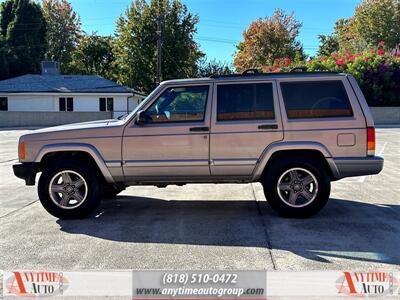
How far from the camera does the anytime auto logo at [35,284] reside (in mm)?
3834

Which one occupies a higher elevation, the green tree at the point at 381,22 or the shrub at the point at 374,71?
the green tree at the point at 381,22

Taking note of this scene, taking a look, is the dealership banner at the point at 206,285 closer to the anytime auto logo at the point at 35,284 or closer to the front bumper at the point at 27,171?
the anytime auto logo at the point at 35,284

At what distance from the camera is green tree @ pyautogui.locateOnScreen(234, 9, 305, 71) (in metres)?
53.3

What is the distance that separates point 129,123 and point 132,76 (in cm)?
3959

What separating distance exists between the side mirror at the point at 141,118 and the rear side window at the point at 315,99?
6.68 ft

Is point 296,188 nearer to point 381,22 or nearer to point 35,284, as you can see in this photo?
point 35,284

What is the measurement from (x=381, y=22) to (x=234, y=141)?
4578 centimetres

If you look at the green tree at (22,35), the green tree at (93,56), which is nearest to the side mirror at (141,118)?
the green tree at (22,35)

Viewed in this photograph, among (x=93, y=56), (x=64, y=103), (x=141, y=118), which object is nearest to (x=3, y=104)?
(x=64, y=103)

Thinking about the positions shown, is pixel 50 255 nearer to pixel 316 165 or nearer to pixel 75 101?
pixel 316 165

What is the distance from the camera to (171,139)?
6.21 m

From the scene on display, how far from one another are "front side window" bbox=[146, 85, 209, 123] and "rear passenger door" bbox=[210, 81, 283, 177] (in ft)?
0.69

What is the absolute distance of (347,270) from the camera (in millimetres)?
4305

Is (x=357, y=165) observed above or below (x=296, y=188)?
above
